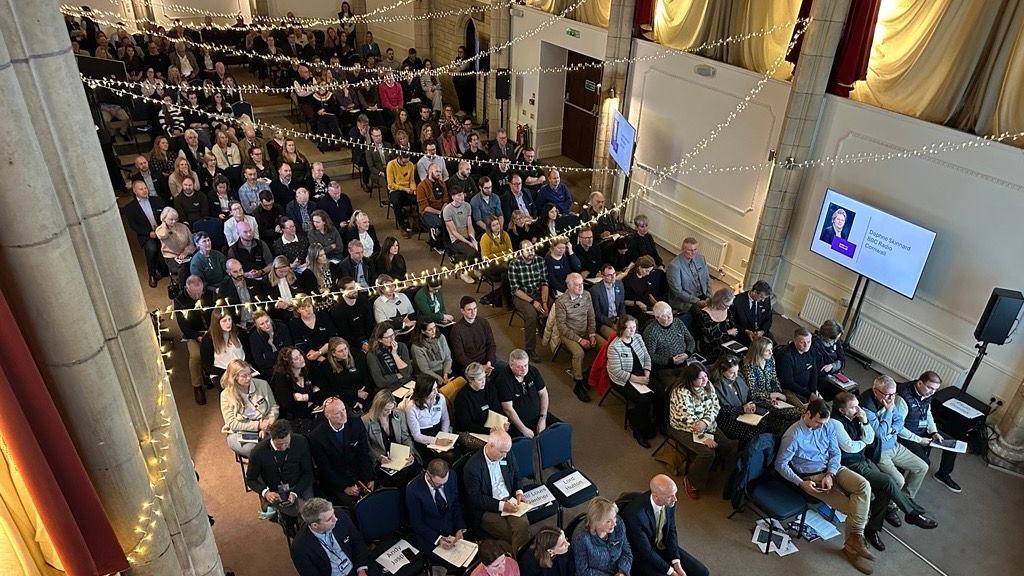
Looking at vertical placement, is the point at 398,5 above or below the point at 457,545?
above

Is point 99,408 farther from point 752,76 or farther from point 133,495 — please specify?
point 752,76

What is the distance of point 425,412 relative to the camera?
506cm

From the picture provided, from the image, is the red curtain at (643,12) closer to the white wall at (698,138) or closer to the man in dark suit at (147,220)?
the white wall at (698,138)

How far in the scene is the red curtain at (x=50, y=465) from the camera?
204cm

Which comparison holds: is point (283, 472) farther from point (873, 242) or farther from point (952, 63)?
point (952, 63)

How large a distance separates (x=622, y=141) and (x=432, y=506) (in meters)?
6.02

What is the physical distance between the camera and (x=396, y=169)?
9.25 m

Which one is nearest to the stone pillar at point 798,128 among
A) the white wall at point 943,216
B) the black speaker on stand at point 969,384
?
the white wall at point 943,216

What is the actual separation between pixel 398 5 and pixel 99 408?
46.0 ft

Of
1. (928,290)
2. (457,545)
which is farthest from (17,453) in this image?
(928,290)

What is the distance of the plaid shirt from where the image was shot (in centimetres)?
715

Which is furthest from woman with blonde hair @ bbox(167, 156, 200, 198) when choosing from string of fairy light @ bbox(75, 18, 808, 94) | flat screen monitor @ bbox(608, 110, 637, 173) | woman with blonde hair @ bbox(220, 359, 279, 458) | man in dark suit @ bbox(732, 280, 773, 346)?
man in dark suit @ bbox(732, 280, 773, 346)

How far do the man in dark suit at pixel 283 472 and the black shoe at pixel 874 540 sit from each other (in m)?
4.08

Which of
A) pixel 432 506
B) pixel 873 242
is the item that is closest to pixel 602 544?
pixel 432 506
